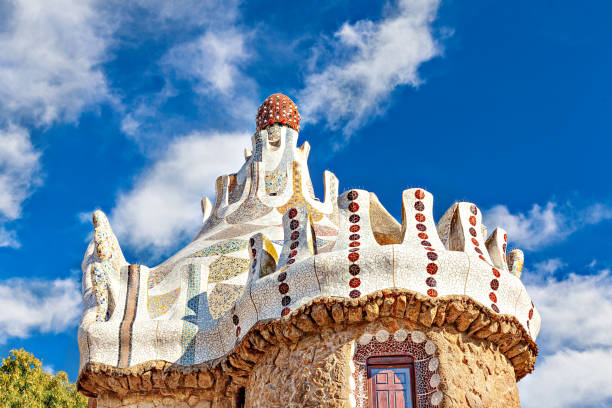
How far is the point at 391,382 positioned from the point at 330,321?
793 mm

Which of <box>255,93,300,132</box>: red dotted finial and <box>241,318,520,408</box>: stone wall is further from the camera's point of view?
<box>255,93,300,132</box>: red dotted finial

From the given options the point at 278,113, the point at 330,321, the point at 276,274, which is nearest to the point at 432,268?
the point at 330,321

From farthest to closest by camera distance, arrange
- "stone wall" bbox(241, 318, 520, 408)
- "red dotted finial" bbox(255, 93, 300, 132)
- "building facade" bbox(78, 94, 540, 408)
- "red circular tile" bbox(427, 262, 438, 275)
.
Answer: "red dotted finial" bbox(255, 93, 300, 132), "red circular tile" bbox(427, 262, 438, 275), "building facade" bbox(78, 94, 540, 408), "stone wall" bbox(241, 318, 520, 408)

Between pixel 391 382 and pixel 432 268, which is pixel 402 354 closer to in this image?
pixel 391 382

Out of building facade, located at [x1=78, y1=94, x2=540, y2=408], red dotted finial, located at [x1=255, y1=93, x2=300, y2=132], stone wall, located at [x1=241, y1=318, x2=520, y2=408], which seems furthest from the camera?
red dotted finial, located at [x1=255, y1=93, x2=300, y2=132]

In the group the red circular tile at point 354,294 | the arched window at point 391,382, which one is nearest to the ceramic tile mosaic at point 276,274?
the red circular tile at point 354,294

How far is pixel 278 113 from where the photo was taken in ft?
43.2

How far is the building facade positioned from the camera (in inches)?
278

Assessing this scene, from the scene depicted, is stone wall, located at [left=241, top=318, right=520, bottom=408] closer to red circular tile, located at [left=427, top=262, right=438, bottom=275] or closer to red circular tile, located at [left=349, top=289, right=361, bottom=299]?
red circular tile, located at [left=349, top=289, right=361, bottom=299]

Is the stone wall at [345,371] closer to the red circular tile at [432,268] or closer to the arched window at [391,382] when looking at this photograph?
the arched window at [391,382]

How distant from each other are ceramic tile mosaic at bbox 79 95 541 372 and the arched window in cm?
17

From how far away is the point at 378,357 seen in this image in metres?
7.12

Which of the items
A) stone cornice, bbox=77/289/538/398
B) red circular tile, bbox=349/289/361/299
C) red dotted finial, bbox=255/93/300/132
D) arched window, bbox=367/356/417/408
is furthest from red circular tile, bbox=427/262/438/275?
red dotted finial, bbox=255/93/300/132

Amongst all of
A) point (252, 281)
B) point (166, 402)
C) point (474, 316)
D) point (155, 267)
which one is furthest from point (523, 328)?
point (155, 267)
